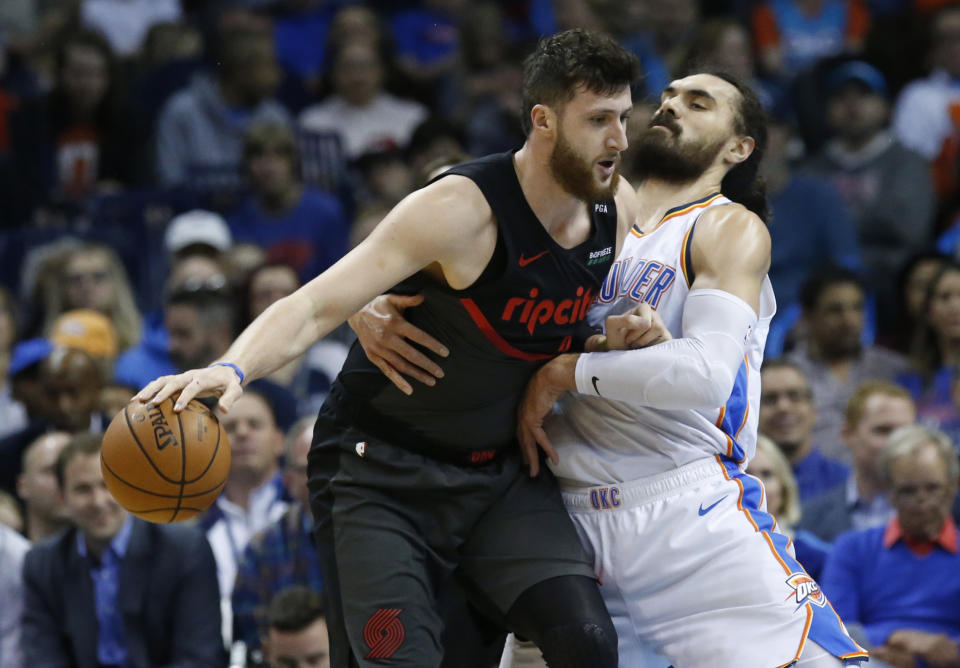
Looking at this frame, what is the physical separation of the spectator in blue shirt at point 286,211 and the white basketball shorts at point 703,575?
219 inches

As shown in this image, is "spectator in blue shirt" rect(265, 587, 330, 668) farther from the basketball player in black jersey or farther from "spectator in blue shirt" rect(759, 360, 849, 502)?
"spectator in blue shirt" rect(759, 360, 849, 502)

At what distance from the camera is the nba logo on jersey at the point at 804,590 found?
4203 millimetres

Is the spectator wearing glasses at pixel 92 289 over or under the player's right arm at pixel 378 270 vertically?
under

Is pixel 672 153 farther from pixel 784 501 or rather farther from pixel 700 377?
pixel 784 501

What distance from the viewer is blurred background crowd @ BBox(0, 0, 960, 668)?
6.69 m

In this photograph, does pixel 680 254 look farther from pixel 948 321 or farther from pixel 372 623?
pixel 948 321

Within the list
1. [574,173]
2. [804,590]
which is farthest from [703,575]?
[574,173]

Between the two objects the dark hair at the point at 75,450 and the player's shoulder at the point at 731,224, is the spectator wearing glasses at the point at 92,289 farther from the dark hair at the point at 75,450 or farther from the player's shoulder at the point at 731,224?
the player's shoulder at the point at 731,224

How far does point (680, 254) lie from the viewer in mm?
4426

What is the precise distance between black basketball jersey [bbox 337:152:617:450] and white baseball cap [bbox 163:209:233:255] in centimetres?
518

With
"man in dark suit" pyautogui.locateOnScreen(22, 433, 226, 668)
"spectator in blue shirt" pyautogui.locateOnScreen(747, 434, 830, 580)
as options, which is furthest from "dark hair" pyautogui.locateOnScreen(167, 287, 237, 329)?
"spectator in blue shirt" pyautogui.locateOnScreen(747, 434, 830, 580)

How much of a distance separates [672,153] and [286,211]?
5608 mm

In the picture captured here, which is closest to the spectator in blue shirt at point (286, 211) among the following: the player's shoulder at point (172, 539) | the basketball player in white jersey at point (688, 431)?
the player's shoulder at point (172, 539)

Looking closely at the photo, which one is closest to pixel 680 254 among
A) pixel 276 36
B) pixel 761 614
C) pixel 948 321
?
pixel 761 614
